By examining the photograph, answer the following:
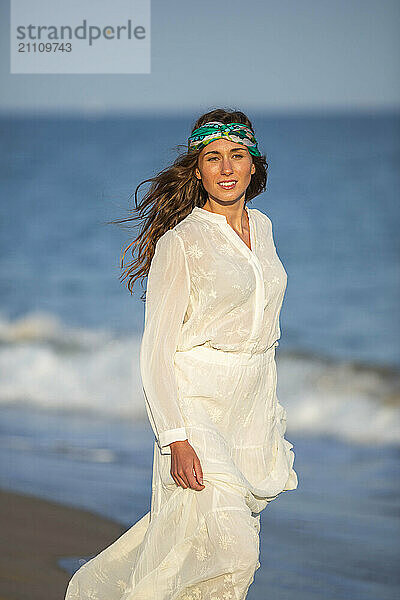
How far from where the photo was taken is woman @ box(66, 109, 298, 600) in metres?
2.61

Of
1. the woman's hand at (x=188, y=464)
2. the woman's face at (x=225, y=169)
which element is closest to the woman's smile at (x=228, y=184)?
the woman's face at (x=225, y=169)

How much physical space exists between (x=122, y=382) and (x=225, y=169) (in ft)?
14.3

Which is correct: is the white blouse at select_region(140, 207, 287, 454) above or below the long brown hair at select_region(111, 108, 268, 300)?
below

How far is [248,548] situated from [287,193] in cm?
639

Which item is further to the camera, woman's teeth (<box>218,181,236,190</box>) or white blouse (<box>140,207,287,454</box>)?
woman's teeth (<box>218,181,236,190</box>)

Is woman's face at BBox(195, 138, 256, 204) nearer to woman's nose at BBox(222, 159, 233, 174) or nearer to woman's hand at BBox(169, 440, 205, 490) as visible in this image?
woman's nose at BBox(222, 159, 233, 174)

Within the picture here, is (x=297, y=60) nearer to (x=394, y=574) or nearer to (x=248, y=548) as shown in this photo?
(x=394, y=574)

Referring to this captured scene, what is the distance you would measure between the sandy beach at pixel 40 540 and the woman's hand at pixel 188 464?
1.15m

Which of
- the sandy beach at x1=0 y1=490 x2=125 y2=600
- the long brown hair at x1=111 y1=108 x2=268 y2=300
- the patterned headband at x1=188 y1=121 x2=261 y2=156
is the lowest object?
the sandy beach at x1=0 y1=490 x2=125 y2=600

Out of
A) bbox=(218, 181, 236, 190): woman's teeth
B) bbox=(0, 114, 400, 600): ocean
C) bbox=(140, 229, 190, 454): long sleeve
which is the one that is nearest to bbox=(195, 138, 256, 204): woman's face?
bbox=(218, 181, 236, 190): woman's teeth

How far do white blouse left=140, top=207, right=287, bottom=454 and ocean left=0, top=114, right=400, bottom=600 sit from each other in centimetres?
159

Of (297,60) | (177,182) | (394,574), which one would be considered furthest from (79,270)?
(177,182)

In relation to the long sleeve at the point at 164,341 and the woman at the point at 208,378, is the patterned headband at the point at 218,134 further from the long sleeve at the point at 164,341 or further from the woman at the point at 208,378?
the long sleeve at the point at 164,341

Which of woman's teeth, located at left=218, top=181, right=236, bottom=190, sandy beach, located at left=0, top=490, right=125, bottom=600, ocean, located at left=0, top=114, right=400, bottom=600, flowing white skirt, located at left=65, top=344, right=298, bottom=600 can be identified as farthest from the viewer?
ocean, located at left=0, top=114, right=400, bottom=600
